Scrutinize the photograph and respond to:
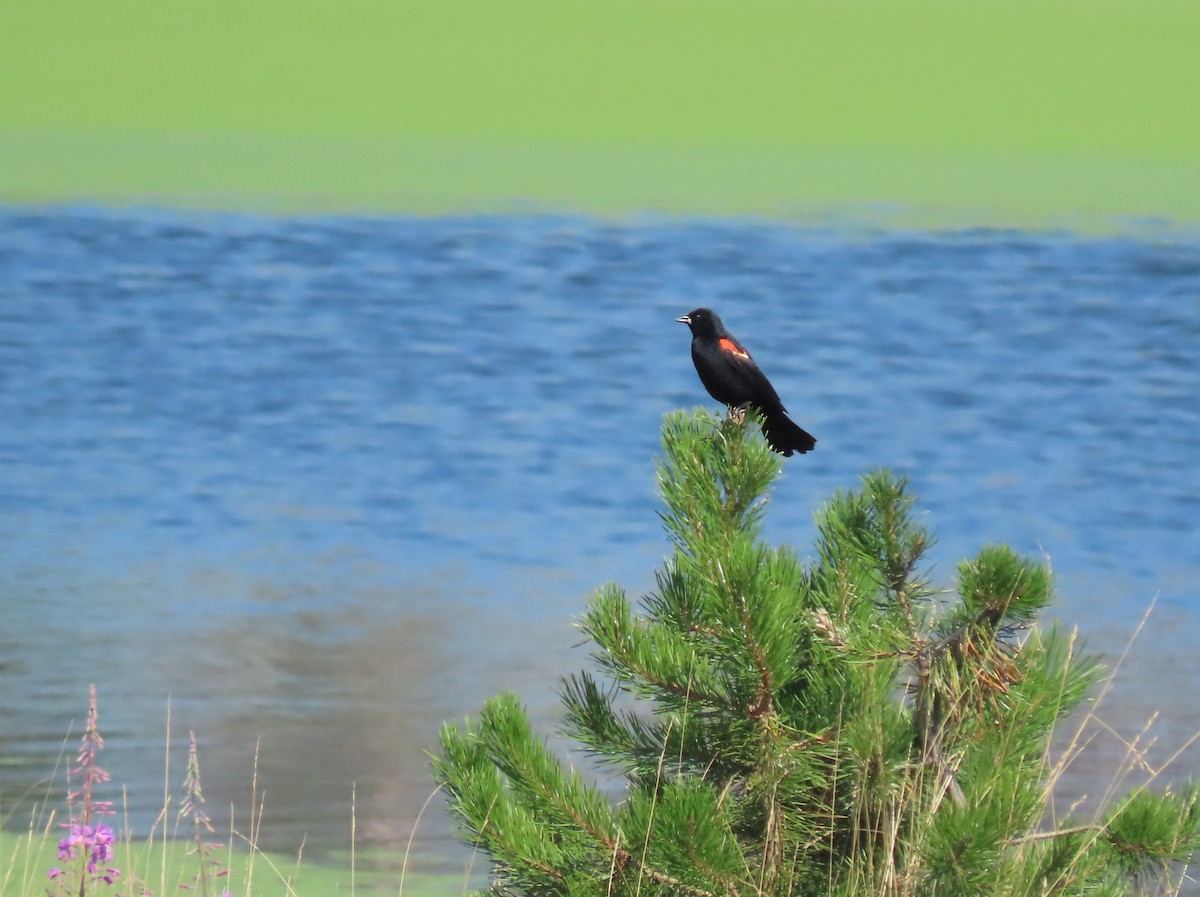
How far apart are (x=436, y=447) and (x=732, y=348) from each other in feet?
21.6

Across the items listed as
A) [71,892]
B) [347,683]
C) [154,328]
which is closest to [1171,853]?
[71,892]

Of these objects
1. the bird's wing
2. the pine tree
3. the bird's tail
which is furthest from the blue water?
the bird's wing

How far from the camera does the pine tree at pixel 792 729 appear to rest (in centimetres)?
207

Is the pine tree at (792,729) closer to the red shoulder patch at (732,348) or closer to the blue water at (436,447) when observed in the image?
the blue water at (436,447)

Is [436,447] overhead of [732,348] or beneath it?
overhead

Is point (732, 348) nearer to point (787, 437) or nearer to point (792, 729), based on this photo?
point (787, 437)

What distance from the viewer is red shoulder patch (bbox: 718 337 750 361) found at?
3406 millimetres

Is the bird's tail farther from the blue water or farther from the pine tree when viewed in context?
the pine tree

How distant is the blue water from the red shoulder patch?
758mm

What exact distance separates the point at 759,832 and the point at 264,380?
30.2ft

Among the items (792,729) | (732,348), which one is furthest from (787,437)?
(792,729)

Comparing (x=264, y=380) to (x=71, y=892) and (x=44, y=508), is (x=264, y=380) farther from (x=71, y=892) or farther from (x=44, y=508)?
(x=71, y=892)

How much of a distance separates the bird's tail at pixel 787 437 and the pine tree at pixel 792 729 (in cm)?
62

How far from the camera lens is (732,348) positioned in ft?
11.3
